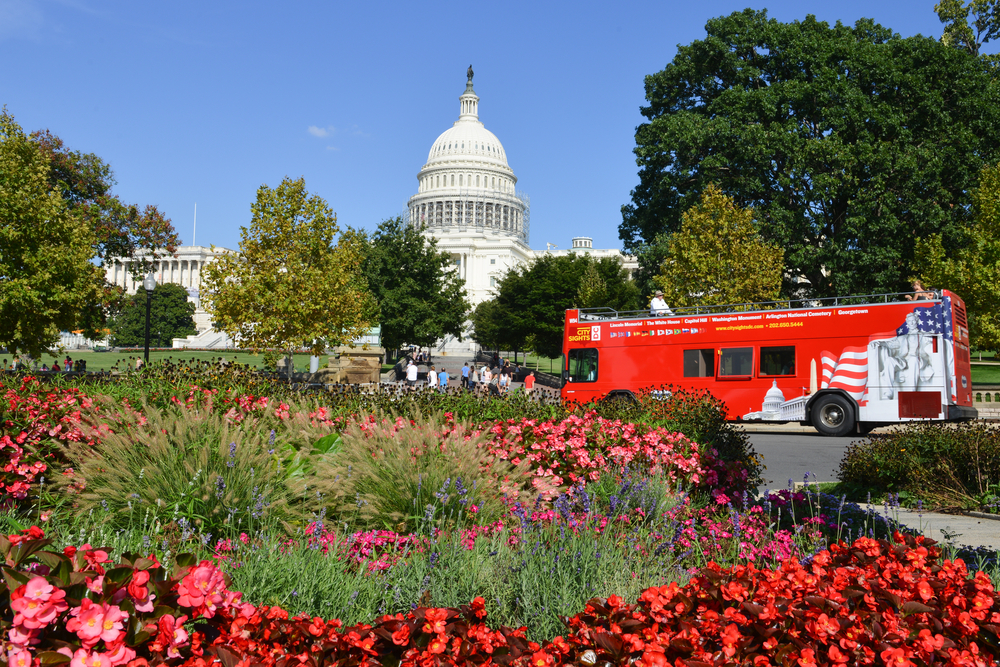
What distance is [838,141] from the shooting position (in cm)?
2939

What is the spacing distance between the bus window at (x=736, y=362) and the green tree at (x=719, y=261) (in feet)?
23.2

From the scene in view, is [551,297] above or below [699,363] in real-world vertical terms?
above

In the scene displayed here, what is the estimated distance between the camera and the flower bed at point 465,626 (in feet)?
8.17

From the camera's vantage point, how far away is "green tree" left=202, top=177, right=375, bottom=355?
85.8 ft

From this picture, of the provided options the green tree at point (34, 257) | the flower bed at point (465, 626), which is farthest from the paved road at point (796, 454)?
the green tree at point (34, 257)

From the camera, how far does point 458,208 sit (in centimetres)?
13650

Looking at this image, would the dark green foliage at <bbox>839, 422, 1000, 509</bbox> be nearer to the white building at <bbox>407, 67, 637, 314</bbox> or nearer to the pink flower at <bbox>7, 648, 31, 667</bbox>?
the pink flower at <bbox>7, 648, 31, 667</bbox>

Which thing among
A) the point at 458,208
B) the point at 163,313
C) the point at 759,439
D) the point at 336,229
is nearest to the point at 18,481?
the point at 759,439

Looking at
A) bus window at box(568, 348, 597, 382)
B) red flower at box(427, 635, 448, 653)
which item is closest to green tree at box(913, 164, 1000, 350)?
bus window at box(568, 348, 597, 382)

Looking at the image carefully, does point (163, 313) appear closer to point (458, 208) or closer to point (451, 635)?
point (458, 208)

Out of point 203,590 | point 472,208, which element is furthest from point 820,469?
point 472,208

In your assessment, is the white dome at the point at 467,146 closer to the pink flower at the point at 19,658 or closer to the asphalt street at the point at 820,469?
the asphalt street at the point at 820,469

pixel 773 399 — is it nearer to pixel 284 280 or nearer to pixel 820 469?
pixel 820 469

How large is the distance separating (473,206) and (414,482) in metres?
133
